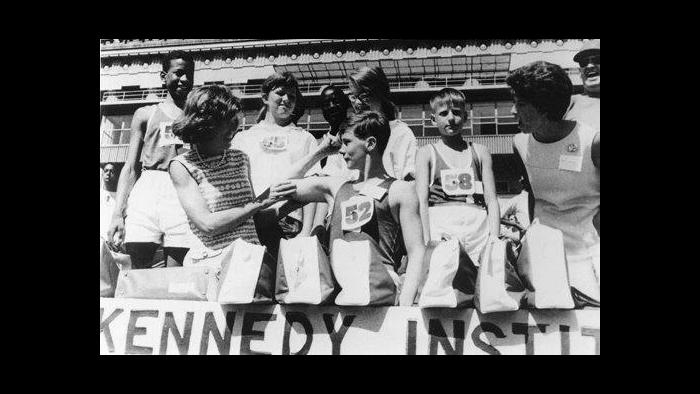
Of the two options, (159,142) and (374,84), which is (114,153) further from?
(374,84)

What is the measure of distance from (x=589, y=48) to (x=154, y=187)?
450 centimetres

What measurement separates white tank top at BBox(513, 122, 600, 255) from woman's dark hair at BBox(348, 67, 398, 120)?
4.73ft

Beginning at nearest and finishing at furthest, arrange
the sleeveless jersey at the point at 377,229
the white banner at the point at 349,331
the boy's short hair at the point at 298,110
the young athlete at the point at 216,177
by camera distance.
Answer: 1. the white banner at the point at 349,331
2. the sleeveless jersey at the point at 377,229
3. the young athlete at the point at 216,177
4. the boy's short hair at the point at 298,110

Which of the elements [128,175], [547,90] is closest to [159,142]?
[128,175]

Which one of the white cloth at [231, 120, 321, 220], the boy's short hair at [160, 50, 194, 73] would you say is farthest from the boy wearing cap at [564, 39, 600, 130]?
the boy's short hair at [160, 50, 194, 73]

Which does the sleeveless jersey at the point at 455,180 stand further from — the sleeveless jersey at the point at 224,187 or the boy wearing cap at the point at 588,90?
the sleeveless jersey at the point at 224,187

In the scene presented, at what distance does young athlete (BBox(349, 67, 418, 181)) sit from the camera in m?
5.64

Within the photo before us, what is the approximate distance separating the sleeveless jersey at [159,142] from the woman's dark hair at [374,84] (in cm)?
184

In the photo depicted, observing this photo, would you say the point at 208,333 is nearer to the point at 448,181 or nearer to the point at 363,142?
the point at 363,142

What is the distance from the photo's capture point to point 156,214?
581cm

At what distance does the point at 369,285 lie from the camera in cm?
529

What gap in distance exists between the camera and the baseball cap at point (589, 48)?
5684mm

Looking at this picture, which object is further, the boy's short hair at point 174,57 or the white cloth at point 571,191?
the boy's short hair at point 174,57

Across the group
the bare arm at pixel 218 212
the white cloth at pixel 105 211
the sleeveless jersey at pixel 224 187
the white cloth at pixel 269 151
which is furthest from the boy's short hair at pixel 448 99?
the white cloth at pixel 105 211
